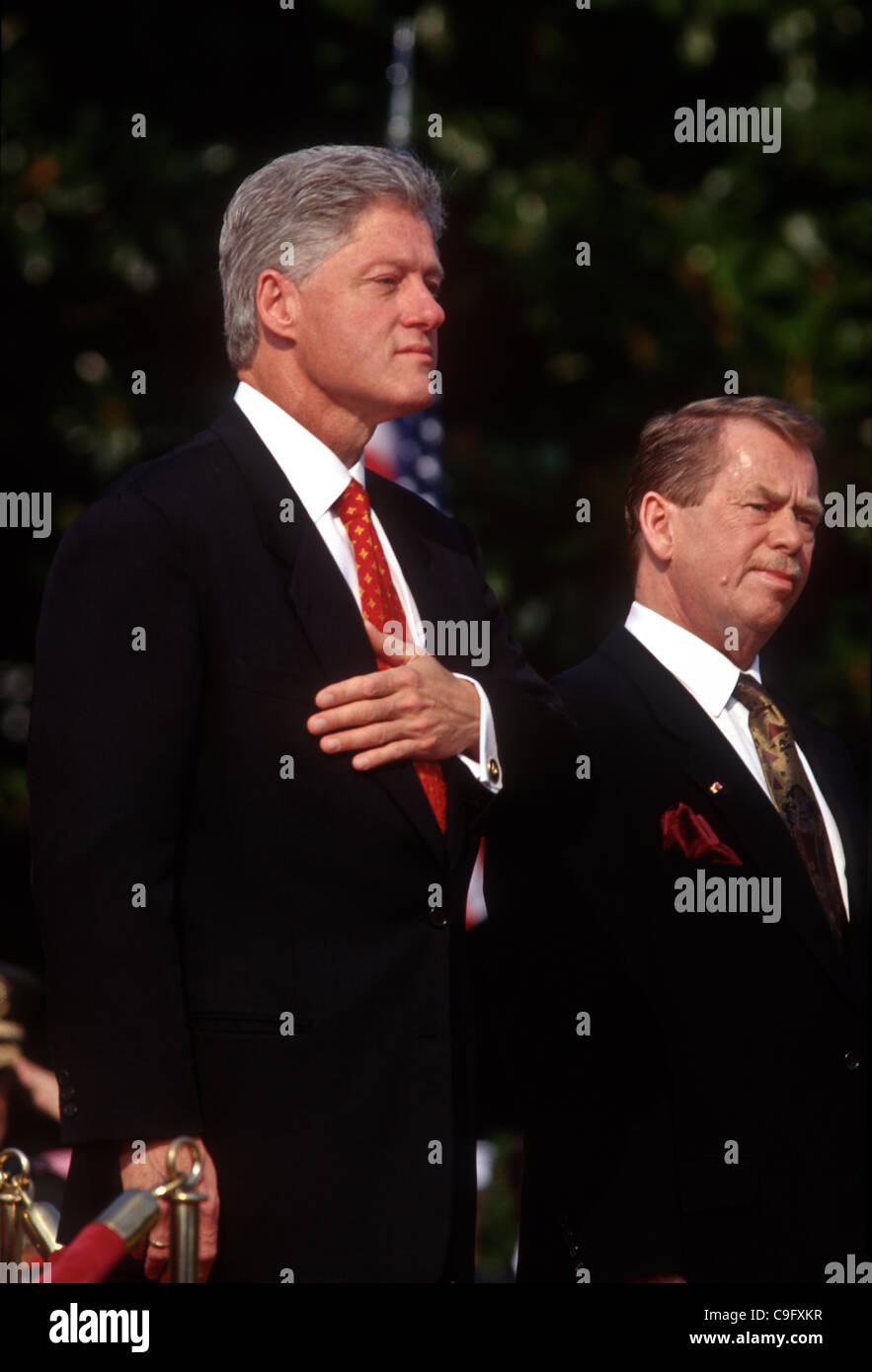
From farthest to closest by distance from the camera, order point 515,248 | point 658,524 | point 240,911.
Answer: point 515,248 → point 658,524 → point 240,911

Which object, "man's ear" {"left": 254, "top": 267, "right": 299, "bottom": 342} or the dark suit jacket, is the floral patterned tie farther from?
"man's ear" {"left": 254, "top": 267, "right": 299, "bottom": 342}

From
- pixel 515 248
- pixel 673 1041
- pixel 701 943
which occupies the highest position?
pixel 515 248

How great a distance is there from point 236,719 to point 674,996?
1025 millimetres

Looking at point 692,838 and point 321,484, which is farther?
point 692,838

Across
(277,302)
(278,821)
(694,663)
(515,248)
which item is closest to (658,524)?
(694,663)

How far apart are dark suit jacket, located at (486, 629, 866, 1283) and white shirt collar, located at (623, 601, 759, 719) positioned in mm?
120

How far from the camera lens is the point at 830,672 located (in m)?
9.55

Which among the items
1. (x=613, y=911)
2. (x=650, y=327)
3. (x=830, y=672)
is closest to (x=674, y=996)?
(x=613, y=911)

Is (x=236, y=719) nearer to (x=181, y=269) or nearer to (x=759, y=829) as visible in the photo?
(x=759, y=829)

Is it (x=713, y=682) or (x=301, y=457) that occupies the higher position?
(x=301, y=457)

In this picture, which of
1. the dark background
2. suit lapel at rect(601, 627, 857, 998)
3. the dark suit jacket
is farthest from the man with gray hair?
the dark background

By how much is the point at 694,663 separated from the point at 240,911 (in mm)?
1285

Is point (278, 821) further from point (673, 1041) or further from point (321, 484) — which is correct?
point (673, 1041)

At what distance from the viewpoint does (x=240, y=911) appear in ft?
10.5
